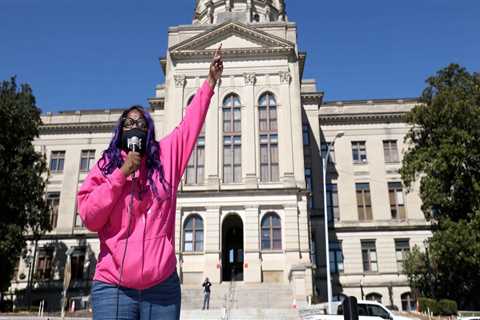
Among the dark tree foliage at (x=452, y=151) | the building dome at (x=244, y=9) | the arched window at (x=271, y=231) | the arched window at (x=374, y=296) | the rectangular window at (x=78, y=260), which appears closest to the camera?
the dark tree foliage at (x=452, y=151)

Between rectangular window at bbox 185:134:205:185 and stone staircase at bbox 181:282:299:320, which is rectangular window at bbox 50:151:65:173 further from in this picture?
stone staircase at bbox 181:282:299:320

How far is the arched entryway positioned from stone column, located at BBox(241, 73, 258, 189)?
341cm

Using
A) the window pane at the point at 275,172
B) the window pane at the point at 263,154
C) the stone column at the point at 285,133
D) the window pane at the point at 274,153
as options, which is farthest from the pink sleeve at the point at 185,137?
the window pane at the point at 274,153

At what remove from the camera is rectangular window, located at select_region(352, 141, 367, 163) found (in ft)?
151

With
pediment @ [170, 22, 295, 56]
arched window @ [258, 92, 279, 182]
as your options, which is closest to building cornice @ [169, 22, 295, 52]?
pediment @ [170, 22, 295, 56]

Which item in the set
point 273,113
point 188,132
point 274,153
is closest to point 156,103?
point 273,113

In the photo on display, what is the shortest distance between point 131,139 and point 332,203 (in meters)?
43.1

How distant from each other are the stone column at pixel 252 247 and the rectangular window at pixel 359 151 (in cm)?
1681

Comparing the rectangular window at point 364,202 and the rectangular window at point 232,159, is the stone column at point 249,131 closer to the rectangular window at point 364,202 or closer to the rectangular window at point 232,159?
the rectangular window at point 232,159

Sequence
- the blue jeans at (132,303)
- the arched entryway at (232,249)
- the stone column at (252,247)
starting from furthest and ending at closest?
the arched entryway at (232,249), the stone column at (252,247), the blue jeans at (132,303)

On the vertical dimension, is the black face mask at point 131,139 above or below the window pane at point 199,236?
below

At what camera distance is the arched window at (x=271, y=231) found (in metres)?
33.7

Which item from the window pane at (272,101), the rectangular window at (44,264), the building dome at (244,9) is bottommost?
the rectangular window at (44,264)

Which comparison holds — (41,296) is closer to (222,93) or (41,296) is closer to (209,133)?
(209,133)
